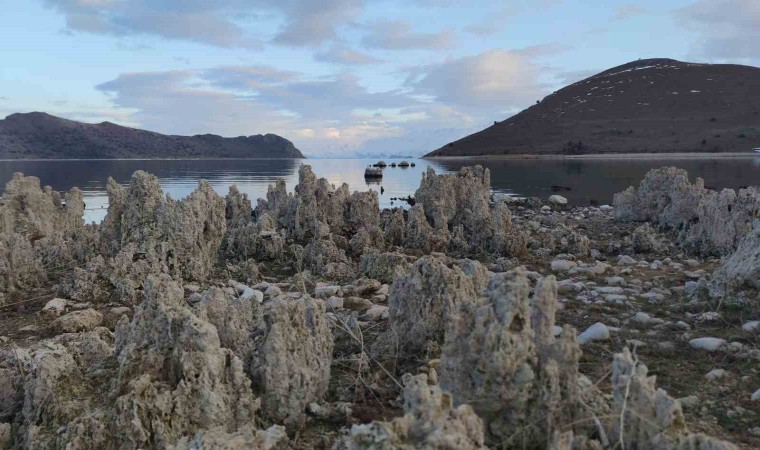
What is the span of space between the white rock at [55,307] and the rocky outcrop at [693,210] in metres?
13.3

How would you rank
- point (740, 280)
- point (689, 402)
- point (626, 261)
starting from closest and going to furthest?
point (689, 402) → point (740, 280) → point (626, 261)

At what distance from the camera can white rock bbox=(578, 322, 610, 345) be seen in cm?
650

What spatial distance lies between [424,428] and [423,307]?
320cm

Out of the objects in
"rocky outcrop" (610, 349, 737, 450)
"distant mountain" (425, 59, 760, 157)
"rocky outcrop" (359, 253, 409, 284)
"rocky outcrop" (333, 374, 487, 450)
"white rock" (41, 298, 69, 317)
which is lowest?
"white rock" (41, 298, 69, 317)

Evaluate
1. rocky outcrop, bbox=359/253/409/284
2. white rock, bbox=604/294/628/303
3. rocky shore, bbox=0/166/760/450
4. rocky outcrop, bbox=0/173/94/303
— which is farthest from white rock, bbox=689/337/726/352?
rocky outcrop, bbox=0/173/94/303

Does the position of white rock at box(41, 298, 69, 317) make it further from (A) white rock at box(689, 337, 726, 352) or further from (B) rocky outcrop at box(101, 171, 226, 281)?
(A) white rock at box(689, 337, 726, 352)

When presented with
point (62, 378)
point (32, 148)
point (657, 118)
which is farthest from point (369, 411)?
point (32, 148)

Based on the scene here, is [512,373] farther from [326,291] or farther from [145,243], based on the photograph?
[145,243]

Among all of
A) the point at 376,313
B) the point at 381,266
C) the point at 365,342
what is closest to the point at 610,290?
the point at 376,313

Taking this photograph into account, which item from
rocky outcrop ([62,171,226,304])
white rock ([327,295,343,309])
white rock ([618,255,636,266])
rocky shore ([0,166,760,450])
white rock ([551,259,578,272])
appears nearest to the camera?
rocky shore ([0,166,760,450])

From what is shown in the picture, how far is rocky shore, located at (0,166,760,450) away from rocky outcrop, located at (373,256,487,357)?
23 millimetres

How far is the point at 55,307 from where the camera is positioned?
8.80m

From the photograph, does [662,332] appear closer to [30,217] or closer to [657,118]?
[30,217]

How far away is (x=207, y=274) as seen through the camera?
35.6ft
